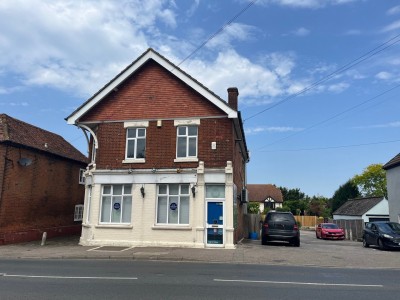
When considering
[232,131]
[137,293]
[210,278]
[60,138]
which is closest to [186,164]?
[232,131]

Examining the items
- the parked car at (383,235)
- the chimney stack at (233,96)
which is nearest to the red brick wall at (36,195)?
the chimney stack at (233,96)

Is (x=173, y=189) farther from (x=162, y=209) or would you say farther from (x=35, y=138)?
(x=35, y=138)

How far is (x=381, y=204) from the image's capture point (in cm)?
4091

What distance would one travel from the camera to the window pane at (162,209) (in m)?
19.0

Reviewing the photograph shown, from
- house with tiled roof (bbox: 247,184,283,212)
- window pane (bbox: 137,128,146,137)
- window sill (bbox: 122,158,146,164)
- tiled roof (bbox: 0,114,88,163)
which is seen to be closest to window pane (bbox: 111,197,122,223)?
window sill (bbox: 122,158,146,164)

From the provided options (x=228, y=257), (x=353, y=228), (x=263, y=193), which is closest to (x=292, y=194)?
(x=263, y=193)

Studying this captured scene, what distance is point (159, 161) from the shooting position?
1933cm

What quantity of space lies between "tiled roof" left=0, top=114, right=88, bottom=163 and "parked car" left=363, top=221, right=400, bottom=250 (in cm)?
2038

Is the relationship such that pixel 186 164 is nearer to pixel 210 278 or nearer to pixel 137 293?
pixel 210 278

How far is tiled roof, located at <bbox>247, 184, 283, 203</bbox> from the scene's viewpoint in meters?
73.5

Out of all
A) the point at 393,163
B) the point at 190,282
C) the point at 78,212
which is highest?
the point at 393,163

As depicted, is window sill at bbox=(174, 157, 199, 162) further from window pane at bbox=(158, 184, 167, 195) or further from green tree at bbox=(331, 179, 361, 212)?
green tree at bbox=(331, 179, 361, 212)

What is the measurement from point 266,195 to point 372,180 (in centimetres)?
2008

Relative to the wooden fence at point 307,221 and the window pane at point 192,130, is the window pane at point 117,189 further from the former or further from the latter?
the wooden fence at point 307,221
